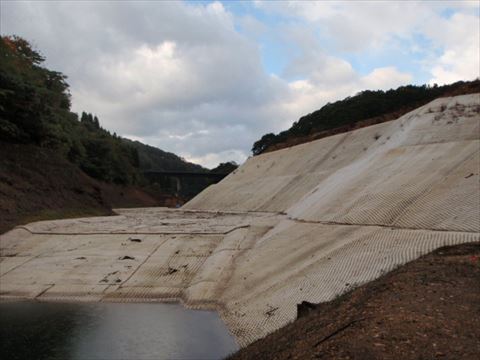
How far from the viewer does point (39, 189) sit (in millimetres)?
25188

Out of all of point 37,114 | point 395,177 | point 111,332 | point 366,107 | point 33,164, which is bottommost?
point 111,332

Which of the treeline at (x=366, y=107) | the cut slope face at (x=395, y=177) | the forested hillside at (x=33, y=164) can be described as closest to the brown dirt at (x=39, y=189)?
the forested hillside at (x=33, y=164)

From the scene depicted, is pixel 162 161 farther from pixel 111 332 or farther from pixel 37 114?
pixel 111 332

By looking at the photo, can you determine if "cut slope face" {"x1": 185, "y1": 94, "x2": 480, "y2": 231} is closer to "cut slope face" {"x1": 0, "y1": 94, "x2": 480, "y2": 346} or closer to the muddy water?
"cut slope face" {"x1": 0, "y1": 94, "x2": 480, "y2": 346}

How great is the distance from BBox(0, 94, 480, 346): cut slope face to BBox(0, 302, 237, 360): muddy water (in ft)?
1.69

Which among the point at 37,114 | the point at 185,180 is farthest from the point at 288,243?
the point at 185,180

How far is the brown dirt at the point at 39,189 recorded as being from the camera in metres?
22.1

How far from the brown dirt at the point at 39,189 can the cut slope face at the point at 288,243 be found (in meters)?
2.02

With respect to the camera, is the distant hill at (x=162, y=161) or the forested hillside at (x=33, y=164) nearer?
the forested hillside at (x=33, y=164)

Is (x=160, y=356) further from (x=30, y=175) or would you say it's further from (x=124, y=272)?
(x=30, y=175)

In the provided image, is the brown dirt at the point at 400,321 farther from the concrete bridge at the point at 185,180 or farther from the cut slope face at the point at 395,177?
the concrete bridge at the point at 185,180

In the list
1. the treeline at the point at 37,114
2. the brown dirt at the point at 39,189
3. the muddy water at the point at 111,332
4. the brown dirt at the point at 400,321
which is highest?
the treeline at the point at 37,114

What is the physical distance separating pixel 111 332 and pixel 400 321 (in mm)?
6727

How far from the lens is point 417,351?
4543mm
